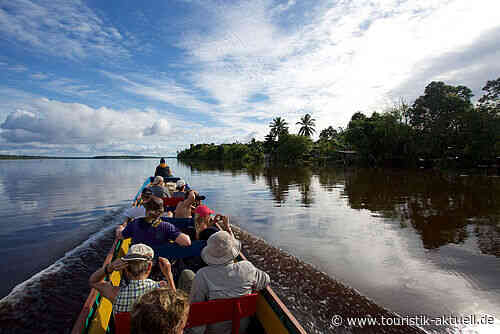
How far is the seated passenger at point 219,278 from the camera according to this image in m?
2.66

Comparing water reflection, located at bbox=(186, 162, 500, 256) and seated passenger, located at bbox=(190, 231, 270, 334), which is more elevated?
seated passenger, located at bbox=(190, 231, 270, 334)

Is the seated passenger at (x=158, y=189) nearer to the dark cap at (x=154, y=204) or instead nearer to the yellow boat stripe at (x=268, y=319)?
the dark cap at (x=154, y=204)

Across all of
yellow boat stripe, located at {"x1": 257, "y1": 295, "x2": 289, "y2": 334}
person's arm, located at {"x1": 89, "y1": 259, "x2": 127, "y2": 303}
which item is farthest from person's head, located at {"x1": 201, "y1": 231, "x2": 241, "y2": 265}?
person's arm, located at {"x1": 89, "y1": 259, "x2": 127, "y2": 303}

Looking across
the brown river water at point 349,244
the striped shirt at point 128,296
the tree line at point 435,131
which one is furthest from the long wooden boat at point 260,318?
the tree line at point 435,131

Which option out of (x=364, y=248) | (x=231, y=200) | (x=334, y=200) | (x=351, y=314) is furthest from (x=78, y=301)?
(x=334, y=200)

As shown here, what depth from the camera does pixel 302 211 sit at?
12.4 metres

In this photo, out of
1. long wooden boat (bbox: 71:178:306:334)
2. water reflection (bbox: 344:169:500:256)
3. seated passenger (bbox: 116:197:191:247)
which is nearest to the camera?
long wooden boat (bbox: 71:178:306:334)

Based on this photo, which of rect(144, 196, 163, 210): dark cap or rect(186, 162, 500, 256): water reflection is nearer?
rect(144, 196, 163, 210): dark cap

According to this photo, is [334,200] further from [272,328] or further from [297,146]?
[297,146]

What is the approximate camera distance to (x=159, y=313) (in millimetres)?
1361

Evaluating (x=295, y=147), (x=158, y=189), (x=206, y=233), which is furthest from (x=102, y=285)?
(x=295, y=147)

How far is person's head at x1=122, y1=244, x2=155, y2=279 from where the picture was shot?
232 cm

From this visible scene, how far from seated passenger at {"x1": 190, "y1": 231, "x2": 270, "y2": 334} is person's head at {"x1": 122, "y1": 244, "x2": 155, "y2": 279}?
22.3 inches

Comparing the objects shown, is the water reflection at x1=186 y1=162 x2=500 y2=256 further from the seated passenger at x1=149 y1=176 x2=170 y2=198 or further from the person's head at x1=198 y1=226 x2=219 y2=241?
the seated passenger at x1=149 y1=176 x2=170 y2=198
